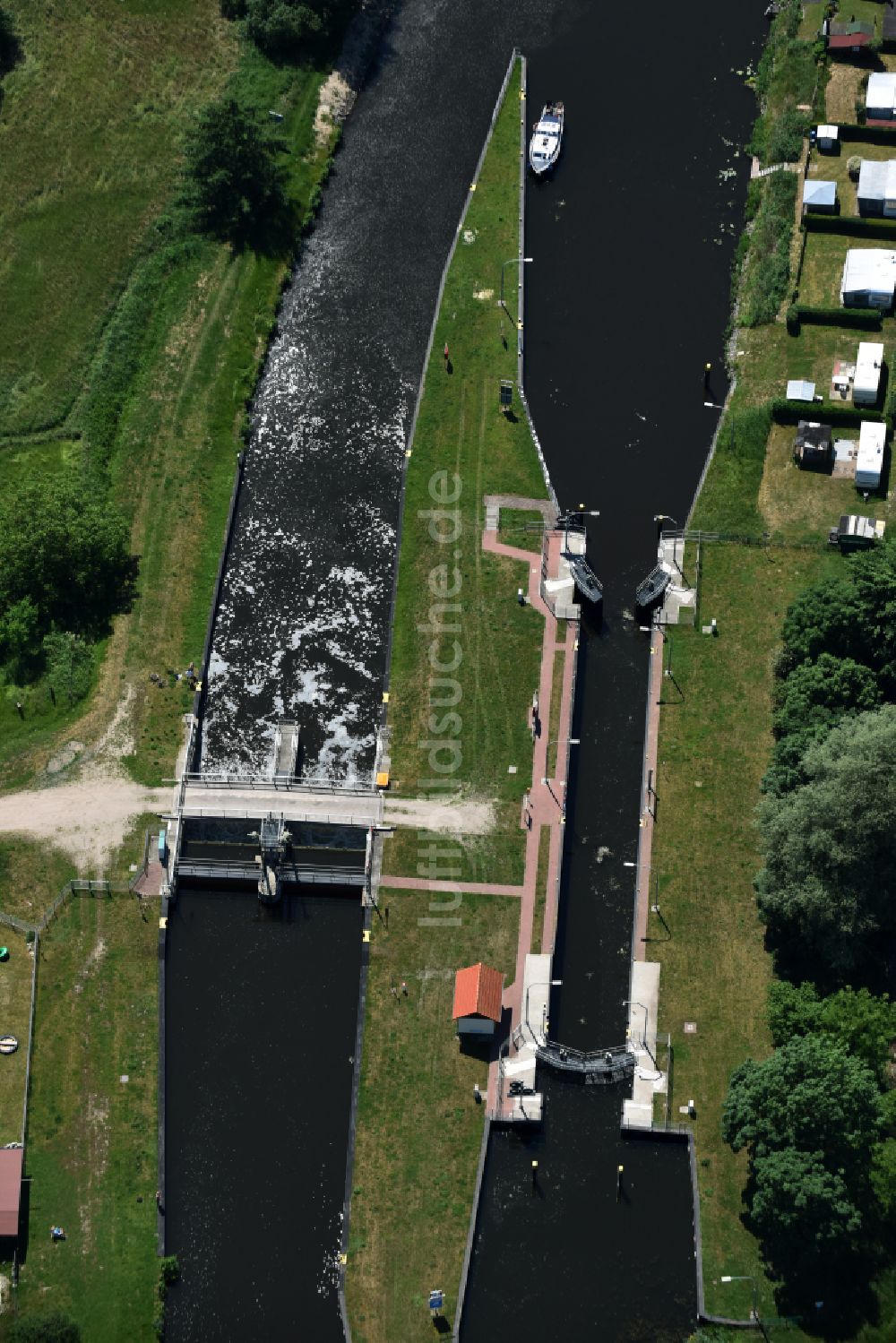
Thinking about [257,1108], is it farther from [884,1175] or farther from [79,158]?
[79,158]

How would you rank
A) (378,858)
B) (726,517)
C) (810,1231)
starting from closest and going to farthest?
1. (810,1231)
2. (378,858)
3. (726,517)

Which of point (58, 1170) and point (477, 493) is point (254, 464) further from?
point (58, 1170)

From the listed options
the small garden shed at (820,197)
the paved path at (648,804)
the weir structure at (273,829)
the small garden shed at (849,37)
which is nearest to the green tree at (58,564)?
the weir structure at (273,829)

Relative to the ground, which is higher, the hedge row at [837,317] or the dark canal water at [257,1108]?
the hedge row at [837,317]

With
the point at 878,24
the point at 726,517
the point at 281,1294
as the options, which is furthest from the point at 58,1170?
the point at 878,24

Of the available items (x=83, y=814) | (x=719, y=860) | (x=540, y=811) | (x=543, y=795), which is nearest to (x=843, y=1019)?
(x=719, y=860)

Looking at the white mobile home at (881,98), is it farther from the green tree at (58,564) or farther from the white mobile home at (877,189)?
the green tree at (58,564)
